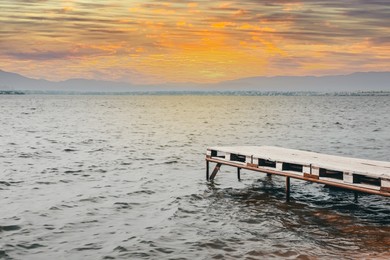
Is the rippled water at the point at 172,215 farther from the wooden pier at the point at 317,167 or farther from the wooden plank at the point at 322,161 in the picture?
the wooden plank at the point at 322,161

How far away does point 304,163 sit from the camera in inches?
647

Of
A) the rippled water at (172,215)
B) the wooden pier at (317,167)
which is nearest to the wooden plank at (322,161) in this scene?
the wooden pier at (317,167)

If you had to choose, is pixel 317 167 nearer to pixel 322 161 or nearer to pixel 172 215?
pixel 322 161

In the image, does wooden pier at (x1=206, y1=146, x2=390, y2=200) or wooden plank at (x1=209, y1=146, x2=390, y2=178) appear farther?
wooden plank at (x1=209, y1=146, x2=390, y2=178)

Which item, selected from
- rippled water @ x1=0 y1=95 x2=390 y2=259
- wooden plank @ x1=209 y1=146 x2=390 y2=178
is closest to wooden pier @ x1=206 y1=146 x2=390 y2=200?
wooden plank @ x1=209 y1=146 x2=390 y2=178

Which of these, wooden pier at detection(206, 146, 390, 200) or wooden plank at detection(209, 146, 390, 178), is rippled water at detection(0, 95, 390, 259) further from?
wooden plank at detection(209, 146, 390, 178)

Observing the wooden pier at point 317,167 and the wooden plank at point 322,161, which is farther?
the wooden plank at point 322,161

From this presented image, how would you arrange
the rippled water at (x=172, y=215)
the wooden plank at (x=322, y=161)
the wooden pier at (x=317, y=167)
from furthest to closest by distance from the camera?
the wooden plank at (x=322, y=161) < the wooden pier at (x=317, y=167) < the rippled water at (x=172, y=215)

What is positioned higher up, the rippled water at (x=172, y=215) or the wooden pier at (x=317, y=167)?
the wooden pier at (x=317, y=167)

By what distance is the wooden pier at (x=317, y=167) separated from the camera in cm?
1449

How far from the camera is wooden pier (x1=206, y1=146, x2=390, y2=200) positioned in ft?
47.5

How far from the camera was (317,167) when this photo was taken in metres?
15.9

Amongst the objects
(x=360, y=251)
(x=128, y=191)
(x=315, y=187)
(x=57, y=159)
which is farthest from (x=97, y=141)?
(x=360, y=251)

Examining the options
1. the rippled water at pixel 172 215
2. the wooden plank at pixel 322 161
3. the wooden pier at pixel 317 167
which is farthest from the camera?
the wooden plank at pixel 322 161
